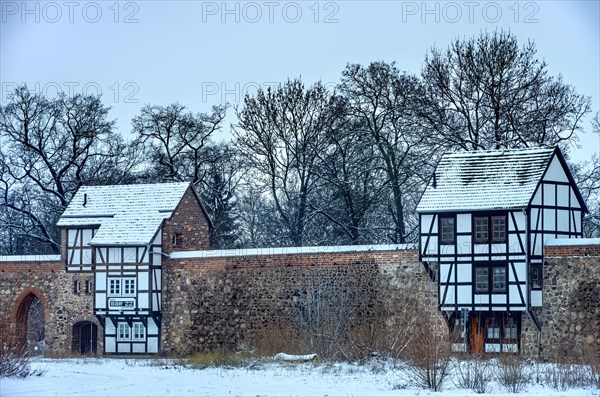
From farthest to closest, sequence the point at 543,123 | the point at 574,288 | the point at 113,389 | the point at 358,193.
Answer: the point at 358,193
the point at 543,123
the point at 574,288
the point at 113,389

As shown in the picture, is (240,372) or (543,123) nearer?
(240,372)

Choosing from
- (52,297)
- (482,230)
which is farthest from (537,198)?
(52,297)

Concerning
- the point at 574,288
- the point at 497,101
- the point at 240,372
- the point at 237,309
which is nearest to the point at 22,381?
the point at 240,372

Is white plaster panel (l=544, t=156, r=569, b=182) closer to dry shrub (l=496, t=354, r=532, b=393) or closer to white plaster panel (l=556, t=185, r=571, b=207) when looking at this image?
white plaster panel (l=556, t=185, r=571, b=207)

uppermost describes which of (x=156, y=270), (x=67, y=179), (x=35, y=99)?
(x=35, y=99)

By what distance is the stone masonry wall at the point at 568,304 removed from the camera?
33.2m

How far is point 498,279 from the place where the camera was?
3428 centimetres

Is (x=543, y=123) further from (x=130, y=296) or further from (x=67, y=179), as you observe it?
(x=67, y=179)

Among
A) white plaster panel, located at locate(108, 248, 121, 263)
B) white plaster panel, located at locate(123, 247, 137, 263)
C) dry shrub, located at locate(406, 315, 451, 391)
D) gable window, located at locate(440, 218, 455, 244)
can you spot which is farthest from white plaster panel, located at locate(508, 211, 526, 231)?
white plaster panel, located at locate(108, 248, 121, 263)

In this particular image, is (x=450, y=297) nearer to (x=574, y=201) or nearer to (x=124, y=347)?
(x=574, y=201)

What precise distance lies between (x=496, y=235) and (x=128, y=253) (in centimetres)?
1309

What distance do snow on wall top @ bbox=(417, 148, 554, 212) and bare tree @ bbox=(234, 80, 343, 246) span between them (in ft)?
34.4

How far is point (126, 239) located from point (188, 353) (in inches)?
173

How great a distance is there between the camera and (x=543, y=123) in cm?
4231
